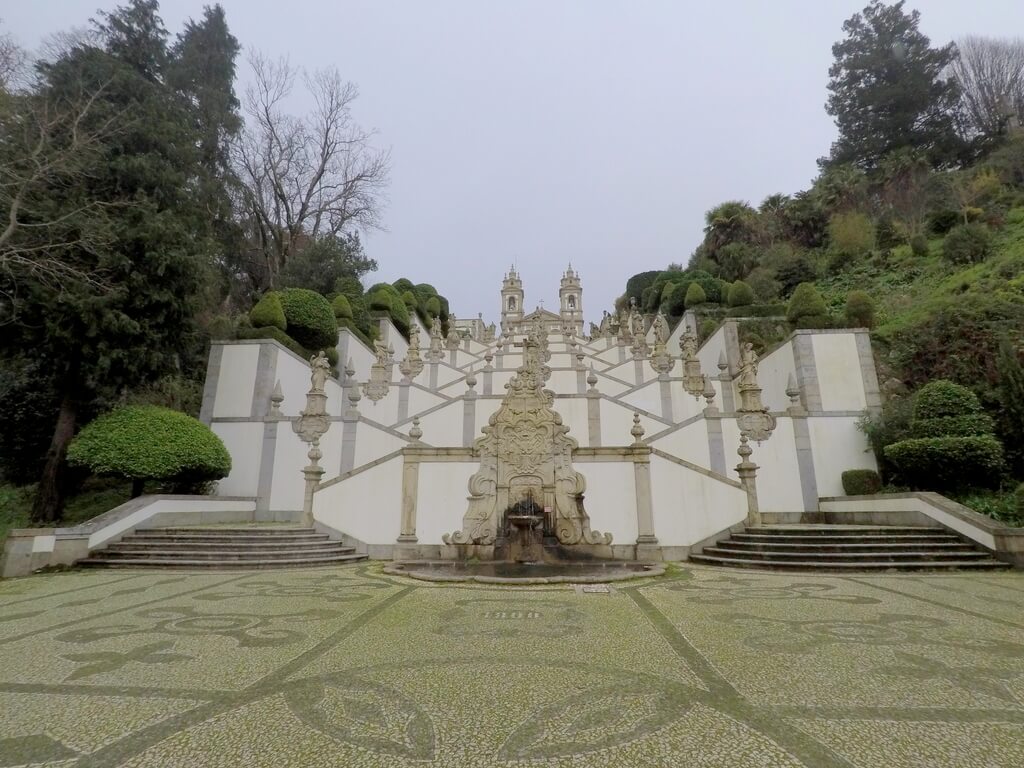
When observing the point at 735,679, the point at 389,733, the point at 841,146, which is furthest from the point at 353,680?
the point at 841,146

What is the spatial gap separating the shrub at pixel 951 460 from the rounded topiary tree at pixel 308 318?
58.1 ft

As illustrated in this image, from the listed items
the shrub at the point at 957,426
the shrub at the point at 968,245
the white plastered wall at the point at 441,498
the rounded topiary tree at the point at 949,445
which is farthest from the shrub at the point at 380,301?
the shrub at the point at 968,245

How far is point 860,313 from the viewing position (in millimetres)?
15789

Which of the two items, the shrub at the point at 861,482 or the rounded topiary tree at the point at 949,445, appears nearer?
the rounded topiary tree at the point at 949,445

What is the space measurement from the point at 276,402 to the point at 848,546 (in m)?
14.3

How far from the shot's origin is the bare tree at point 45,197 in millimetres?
9641

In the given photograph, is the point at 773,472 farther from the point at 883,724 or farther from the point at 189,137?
the point at 189,137

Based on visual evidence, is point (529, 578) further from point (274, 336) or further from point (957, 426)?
point (274, 336)

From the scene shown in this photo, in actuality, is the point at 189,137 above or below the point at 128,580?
above

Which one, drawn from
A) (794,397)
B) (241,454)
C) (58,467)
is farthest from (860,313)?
(58,467)

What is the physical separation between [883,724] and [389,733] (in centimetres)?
229

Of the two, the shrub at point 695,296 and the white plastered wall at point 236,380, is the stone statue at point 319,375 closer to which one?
the white plastered wall at point 236,380

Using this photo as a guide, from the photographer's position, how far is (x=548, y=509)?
9.08 metres

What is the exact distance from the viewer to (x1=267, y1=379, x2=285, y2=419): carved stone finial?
549 inches
